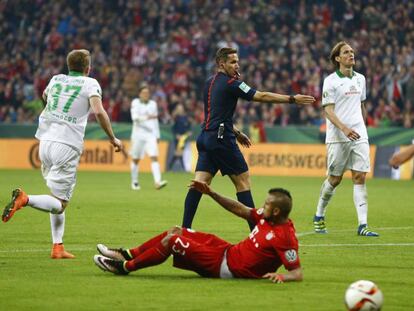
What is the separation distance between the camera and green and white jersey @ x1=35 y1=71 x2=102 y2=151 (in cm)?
1159

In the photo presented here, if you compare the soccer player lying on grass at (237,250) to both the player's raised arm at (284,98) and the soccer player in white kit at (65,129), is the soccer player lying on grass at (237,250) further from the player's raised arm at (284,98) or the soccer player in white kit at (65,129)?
the player's raised arm at (284,98)

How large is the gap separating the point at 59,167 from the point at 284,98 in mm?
2612

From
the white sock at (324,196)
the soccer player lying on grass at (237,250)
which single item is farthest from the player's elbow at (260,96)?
the white sock at (324,196)

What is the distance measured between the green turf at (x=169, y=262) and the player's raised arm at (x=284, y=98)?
1754mm

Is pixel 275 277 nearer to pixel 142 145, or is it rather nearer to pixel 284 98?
pixel 284 98

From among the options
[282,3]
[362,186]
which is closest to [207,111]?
[362,186]

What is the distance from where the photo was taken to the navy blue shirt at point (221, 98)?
12.4 m

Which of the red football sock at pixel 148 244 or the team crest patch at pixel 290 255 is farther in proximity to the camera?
the red football sock at pixel 148 244

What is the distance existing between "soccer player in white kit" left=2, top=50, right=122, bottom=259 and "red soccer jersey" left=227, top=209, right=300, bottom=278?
2429 millimetres

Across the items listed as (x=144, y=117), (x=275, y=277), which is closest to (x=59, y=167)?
(x=275, y=277)

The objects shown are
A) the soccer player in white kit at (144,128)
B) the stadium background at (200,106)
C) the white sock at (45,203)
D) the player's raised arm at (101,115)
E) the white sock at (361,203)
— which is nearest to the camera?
the white sock at (45,203)

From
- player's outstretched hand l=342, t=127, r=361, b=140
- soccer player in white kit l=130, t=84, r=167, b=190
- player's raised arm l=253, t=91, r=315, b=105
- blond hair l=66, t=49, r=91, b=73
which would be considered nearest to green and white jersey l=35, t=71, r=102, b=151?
blond hair l=66, t=49, r=91, b=73

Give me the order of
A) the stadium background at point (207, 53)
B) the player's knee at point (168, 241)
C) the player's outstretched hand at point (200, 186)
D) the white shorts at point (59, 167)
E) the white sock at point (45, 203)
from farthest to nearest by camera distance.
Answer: the stadium background at point (207, 53)
the white shorts at point (59, 167)
the white sock at point (45, 203)
the player's knee at point (168, 241)
the player's outstretched hand at point (200, 186)

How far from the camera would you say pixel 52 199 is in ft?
37.3
